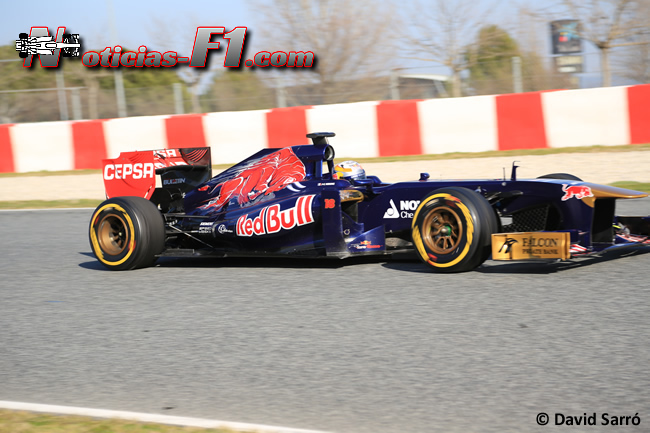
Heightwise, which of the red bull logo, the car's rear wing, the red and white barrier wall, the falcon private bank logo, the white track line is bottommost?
the white track line

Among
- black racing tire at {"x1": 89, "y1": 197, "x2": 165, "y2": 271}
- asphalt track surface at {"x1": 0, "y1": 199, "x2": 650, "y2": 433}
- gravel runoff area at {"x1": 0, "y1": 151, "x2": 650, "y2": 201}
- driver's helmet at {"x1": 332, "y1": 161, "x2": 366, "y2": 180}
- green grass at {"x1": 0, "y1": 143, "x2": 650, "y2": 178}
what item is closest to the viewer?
asphalt track surface at {"x1": 0, "y1": 199, "x2": 650, "y2": 433}

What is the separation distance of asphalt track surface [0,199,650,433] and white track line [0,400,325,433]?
0.29 ft

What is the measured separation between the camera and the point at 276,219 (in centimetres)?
612

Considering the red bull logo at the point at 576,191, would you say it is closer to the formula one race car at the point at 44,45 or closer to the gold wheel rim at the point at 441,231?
the gold wheel rim at the point at 441,231

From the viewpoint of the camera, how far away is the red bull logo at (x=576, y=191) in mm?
5207

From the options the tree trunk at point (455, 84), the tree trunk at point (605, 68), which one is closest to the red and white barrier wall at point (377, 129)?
the tree trunk at point (605, 68)

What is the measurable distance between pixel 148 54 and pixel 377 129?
35.6ft

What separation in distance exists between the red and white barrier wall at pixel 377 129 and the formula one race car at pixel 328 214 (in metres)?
7.21

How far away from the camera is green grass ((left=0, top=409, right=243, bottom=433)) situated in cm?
292

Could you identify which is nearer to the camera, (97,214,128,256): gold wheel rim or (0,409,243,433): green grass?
(0,409,243,433): green grass

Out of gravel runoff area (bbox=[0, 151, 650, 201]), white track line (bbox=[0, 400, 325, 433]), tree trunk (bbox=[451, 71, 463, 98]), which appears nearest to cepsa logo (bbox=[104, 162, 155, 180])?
white track line (bbox=[0, 400, 325, 433])

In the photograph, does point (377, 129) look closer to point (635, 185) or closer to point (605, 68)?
point (605, 68)

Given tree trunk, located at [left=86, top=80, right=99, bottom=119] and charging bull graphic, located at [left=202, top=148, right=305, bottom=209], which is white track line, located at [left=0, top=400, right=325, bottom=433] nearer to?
charging bull graphic, located at [left=202, top=148, right=305, bottom=209]

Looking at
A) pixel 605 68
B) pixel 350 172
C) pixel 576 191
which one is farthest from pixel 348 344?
pixel 605 68
